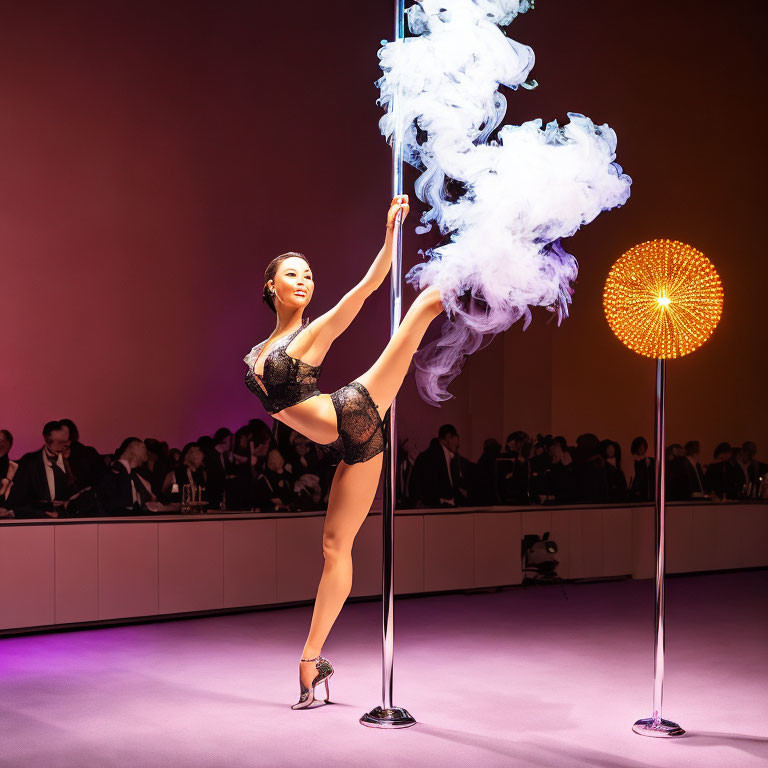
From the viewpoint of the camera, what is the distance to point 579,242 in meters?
12.0

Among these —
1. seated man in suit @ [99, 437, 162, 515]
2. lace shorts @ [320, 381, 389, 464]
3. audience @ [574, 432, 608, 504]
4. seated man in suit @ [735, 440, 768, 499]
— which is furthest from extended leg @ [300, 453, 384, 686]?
seated man in suit @ [735, 440, 768, 499]

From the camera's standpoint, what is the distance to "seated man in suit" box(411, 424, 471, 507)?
29.2ft

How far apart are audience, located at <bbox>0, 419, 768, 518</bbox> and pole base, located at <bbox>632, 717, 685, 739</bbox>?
13.8 feet

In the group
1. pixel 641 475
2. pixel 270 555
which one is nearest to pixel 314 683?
pixel 270 555

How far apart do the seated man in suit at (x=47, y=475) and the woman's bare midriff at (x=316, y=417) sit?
3.81 metres

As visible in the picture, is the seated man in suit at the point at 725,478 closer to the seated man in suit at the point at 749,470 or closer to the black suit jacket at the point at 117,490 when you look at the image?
the seated man in suit at the point at 749,470

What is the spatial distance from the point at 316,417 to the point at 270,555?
383 cm

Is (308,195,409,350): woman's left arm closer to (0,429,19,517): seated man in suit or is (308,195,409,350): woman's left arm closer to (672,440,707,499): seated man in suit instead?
(0,429,19,517): seated man in suit

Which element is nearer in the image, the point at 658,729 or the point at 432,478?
the point at 658,729

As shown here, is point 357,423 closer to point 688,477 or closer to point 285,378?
point 285,378

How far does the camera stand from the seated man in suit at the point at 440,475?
8898 mm

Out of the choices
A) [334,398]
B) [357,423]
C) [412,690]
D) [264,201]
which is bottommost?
[412,690]

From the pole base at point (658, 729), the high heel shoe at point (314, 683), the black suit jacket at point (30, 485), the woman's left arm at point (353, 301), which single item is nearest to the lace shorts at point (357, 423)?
the woman's left arm at point (353, 301)

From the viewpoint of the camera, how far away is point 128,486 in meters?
7.55
